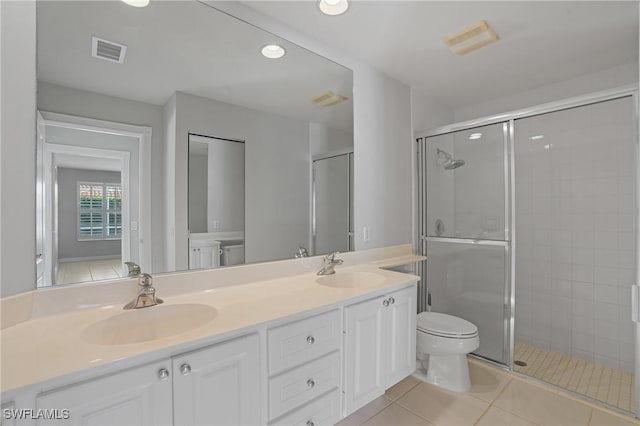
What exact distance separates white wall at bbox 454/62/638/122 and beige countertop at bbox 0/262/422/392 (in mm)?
2415

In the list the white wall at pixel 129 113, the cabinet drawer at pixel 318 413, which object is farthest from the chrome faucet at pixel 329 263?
the white wall at pixel 129 113

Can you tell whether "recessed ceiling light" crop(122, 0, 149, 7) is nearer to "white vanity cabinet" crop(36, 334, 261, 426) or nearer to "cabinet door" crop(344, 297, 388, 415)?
"white vanity cabinet" crop(36, 334, 261, 426)


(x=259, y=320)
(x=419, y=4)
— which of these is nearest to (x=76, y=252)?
(x=259, y=320)

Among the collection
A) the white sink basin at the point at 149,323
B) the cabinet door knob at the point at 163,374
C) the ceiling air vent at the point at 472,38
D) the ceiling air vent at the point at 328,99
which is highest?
the ceiling air vent at the point at 472,38

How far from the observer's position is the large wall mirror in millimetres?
1157

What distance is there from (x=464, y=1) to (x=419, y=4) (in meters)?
0.24

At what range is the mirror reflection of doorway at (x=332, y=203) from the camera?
2.01 m

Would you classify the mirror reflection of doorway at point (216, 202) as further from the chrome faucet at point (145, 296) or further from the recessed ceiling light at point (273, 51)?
the recessed ceiling light at point (273, 51)

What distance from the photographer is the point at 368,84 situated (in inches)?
89.0

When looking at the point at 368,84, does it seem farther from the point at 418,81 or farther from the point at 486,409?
the point at 486,409

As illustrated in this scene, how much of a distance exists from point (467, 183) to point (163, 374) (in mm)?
2485

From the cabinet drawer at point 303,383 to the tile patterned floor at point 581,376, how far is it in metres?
1.80

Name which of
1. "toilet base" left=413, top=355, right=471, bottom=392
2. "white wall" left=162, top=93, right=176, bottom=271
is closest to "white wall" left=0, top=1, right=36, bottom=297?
"white wall" left=162, top=93, right=176, bottom=271

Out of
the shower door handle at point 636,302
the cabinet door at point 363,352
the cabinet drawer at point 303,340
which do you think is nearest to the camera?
the cabinet drawer at point 303,340
